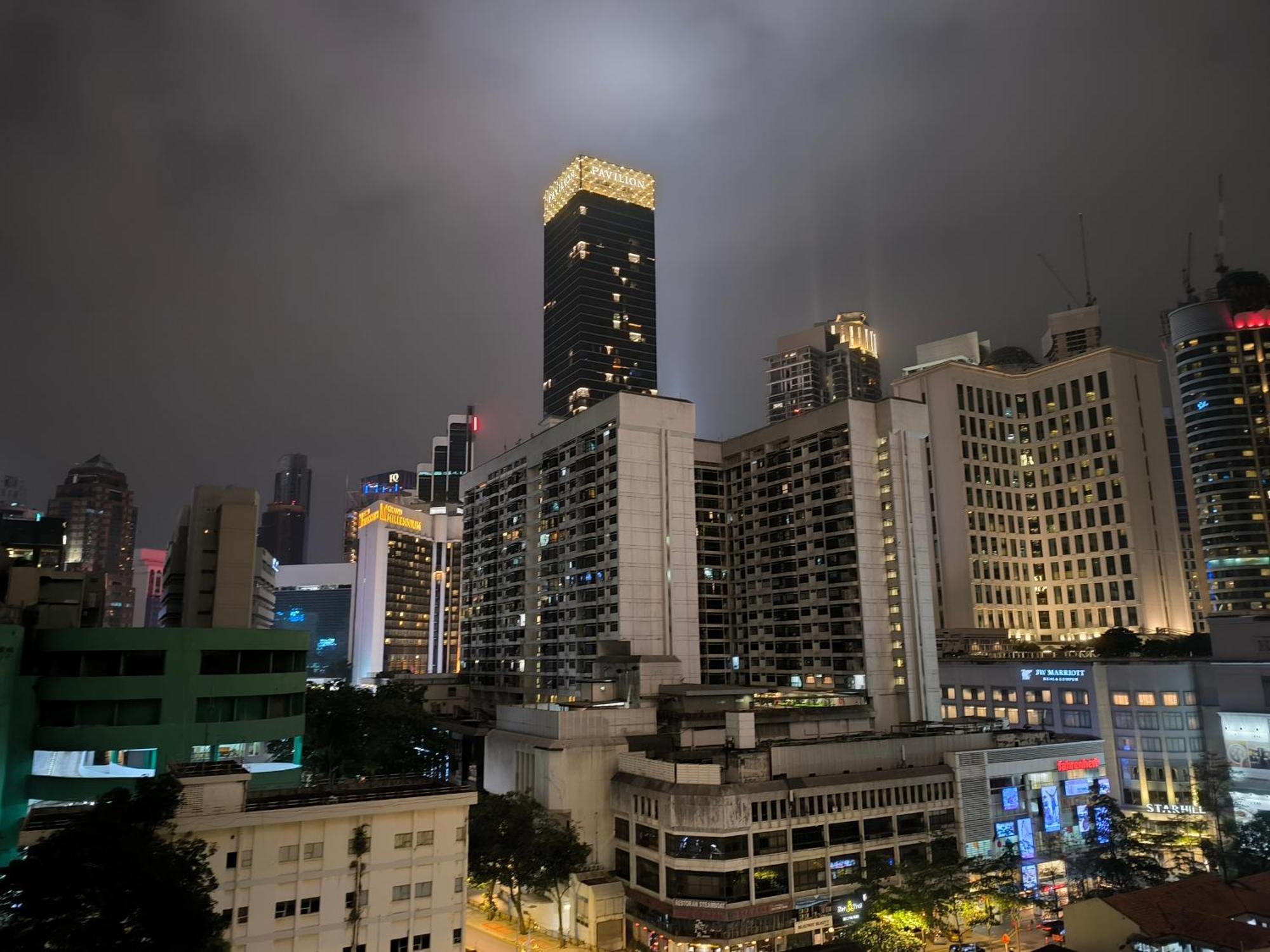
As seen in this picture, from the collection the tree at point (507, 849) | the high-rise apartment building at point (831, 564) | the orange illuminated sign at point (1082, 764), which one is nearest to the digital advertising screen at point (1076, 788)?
the orange illuminated sign at point (1082, 764)

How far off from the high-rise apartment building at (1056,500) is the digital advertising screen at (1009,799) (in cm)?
7988

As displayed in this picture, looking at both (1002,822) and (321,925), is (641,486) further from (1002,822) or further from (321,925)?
(321,925)

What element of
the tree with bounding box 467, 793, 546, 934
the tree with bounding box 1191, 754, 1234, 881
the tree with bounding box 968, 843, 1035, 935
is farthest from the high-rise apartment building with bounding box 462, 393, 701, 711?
the tree with bounding box 1191, 754, 1234, 881

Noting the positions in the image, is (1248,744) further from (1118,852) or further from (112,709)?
(112,709)

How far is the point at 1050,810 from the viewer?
71062mm

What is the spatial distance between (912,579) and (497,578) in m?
64.9

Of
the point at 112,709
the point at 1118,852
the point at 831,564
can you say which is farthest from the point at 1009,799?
the point at 112,709

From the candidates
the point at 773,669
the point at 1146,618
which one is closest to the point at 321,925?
the point at 773,669

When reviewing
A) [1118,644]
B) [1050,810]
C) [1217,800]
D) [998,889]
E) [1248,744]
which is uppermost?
[1118,644]

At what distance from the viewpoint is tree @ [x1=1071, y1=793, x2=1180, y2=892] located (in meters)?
58.1

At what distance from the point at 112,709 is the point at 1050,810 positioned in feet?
238

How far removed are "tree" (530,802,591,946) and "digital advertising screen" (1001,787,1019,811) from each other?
111ft

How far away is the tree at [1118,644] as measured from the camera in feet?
416

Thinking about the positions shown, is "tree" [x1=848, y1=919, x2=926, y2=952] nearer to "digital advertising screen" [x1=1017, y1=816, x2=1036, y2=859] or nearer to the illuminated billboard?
"digital advertising screen" [x1=1017, y1=816, x2=1036, y2=859]
